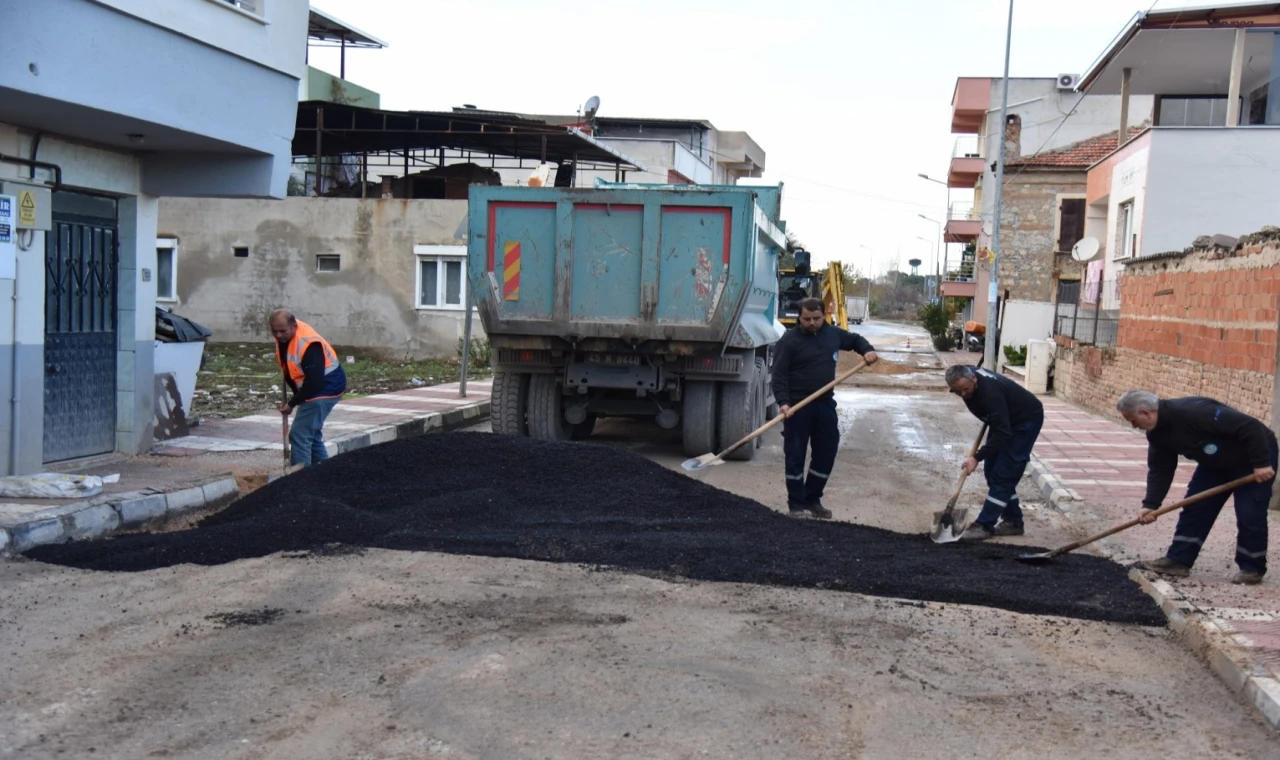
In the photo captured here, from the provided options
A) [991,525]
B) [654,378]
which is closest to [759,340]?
[654,378]

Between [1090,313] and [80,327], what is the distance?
1677 centimetres

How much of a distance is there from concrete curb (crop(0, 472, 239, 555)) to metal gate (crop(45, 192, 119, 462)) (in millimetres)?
1543

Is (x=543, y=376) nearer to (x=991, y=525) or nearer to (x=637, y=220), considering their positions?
(x=637, y=220)

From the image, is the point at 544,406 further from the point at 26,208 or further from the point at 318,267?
the point at 318,267

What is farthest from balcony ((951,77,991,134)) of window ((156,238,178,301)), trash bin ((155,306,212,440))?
trash bin ((155,306,212,440))

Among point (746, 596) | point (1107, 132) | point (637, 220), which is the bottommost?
point (746, 596)

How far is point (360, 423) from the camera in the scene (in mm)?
12977

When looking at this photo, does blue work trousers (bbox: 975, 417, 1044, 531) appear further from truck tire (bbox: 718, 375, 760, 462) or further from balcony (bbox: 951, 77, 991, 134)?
balcony (bbox: 951, 77, 991, 134)

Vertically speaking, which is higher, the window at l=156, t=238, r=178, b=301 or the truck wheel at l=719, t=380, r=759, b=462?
the window at l=156, t=238, r=178, b=301

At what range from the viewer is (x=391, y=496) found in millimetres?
7961

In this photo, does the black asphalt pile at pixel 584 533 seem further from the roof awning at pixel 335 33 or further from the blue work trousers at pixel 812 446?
the roof awning at pixel 335 33

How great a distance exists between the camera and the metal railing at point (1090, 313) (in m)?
19.1

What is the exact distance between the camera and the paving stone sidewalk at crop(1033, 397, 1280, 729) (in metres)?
4.94

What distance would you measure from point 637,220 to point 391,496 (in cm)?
405
